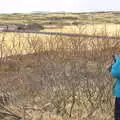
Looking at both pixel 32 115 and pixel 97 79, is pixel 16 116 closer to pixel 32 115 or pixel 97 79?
pixel 32 115

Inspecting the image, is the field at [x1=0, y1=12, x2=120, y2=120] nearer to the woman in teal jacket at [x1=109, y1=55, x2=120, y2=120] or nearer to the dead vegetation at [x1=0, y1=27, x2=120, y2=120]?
the dead vegetation at [x1=0, y1=27, x2=120, y2=120]

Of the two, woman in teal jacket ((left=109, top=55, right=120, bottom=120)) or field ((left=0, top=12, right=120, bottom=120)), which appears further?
field ((left=0, top=12, right=120, bottom=120))

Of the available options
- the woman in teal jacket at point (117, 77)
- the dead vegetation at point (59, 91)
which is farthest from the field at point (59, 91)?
the woman in teal jacket at point (117, 77)

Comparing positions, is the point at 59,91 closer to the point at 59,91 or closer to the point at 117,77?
the point at 59,91

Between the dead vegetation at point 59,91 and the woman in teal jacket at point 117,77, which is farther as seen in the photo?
the dead vegetation at point 59,91

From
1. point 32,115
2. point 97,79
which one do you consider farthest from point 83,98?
point 32,115

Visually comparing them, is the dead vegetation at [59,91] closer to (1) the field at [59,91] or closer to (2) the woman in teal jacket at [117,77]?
(1) the field at [59,91]

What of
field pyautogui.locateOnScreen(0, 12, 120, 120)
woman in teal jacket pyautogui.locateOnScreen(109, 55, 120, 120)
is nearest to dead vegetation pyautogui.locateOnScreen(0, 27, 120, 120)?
field pyautogui.locateOnScreen(0, 12, 120, 120)

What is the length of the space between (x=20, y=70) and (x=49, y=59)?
57 cm

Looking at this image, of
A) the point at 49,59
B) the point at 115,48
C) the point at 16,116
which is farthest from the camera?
the point at 115,48

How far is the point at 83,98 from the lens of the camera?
24.0 feet

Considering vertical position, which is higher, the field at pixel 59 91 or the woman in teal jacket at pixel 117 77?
the woman in teal jacket at pixel 117 77

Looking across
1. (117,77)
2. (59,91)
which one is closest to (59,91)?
(59,91)

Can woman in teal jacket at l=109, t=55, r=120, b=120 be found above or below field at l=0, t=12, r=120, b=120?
above
